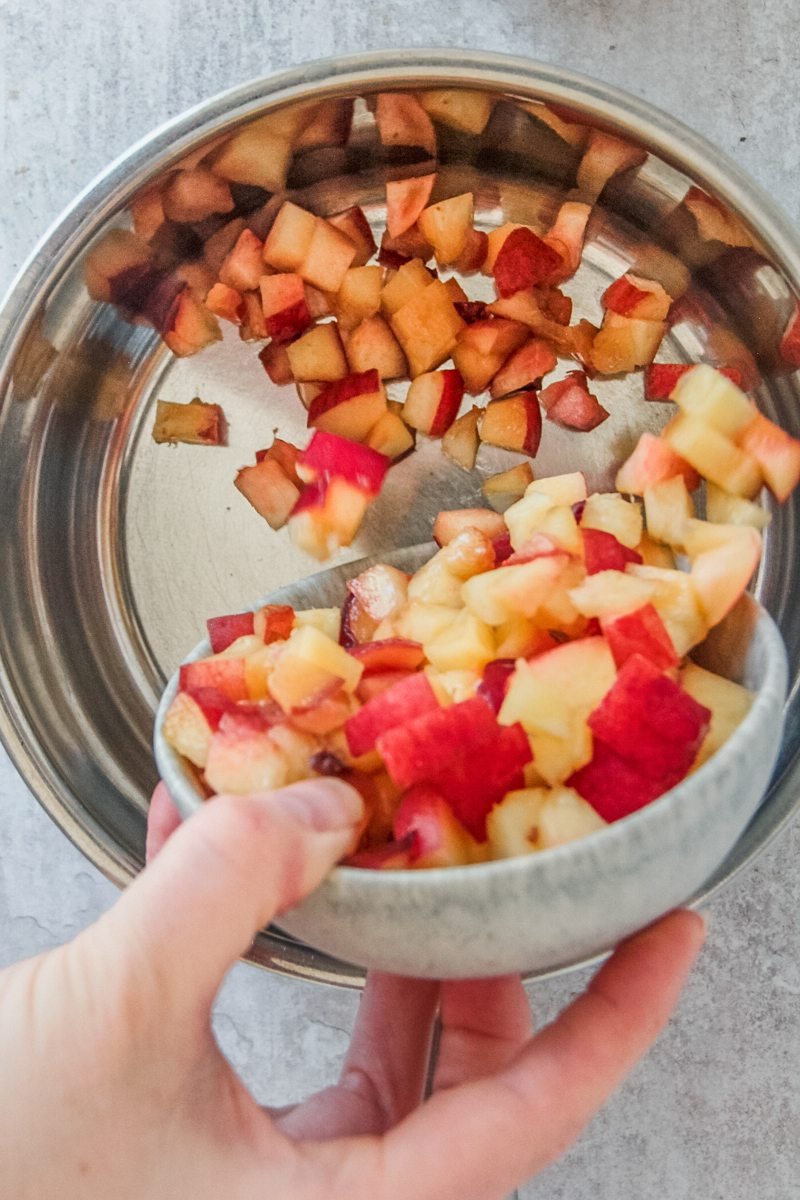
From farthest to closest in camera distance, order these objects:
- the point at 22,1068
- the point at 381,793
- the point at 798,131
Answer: the point at 798,131 < the point at 381,793 < the point at 22,1068

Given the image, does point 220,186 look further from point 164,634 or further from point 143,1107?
point 143,1107

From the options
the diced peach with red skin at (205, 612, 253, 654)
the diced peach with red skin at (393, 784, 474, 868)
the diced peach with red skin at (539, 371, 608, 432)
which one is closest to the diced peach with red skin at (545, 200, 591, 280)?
the diced peach with red skin at (539, 371, 608, 432)

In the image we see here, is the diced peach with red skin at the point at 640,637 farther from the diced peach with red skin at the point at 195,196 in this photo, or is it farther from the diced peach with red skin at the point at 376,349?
the diced peach with red skin at the point at 195,196

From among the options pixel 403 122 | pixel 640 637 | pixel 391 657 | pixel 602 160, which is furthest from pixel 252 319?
pixel 640 637

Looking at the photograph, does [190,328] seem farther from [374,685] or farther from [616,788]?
[616,788]

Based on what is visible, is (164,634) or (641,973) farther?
(164,634)

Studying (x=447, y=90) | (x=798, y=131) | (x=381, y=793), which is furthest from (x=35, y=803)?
(x=798, y=131)

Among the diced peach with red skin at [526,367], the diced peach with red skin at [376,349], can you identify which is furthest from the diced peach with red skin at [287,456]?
the diced peach with red skin at [526,367]

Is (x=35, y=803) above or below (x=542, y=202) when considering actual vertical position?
below
